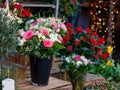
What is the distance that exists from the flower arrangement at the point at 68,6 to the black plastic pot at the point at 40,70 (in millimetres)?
2579

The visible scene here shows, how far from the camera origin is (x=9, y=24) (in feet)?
10.2

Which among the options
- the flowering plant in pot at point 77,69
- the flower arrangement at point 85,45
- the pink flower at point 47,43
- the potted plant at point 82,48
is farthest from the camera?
the flower arrangement at point 85,45

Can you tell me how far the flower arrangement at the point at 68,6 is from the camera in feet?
19.6

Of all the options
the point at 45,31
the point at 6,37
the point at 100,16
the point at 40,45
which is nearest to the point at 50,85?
the point at 40,45

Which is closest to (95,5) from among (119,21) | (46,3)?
(119,21)

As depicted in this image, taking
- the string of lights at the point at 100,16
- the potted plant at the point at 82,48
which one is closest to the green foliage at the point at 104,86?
the potted plant at the point at 82,48

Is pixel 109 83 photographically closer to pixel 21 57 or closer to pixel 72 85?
pixel 72 85

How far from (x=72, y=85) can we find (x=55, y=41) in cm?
61

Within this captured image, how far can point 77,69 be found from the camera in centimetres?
Result: 377

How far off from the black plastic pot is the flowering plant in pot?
0.35 metres

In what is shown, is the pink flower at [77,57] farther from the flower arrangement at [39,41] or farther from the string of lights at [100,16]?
the string of lights at [100,16]

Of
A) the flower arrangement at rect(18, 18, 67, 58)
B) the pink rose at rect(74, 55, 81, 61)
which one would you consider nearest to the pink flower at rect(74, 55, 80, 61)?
the pink rose at rect(74, 55, 81, 61)

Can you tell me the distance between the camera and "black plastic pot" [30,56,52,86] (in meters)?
3.49

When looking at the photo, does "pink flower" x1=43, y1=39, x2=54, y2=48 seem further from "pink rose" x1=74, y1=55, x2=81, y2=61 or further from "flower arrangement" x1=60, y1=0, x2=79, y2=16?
"flower arrangement" x1=60, y1=0, x2=79, y2=16
